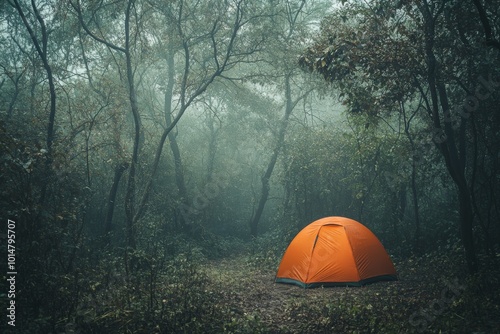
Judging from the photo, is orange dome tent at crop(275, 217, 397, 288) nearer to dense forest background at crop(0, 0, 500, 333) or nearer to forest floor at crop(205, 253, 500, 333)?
forest floor at crop(205, 253, 500, 333)

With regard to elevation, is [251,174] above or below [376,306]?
above

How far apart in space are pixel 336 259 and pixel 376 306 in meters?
2.51

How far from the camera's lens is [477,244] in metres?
10.4

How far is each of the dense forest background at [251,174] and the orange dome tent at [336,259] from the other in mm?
497

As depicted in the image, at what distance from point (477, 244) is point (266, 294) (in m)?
6.24

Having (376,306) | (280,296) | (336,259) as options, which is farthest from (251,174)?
(376,306)

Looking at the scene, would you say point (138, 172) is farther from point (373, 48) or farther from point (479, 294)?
point (479, 294)

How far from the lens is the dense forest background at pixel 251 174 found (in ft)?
22.9

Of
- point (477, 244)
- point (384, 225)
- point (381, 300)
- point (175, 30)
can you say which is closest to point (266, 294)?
point (381, 300)

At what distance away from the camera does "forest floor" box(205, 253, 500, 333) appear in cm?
618

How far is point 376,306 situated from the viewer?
289 inches

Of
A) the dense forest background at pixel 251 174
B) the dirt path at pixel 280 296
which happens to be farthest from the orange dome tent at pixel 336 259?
the dense forest background at pixel 251 174

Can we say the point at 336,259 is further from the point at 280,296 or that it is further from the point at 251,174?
the point at 251,174

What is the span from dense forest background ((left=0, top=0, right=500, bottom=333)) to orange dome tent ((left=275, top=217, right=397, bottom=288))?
497 millimetres
